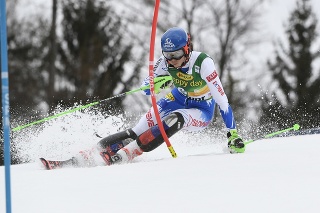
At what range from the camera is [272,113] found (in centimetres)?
2080

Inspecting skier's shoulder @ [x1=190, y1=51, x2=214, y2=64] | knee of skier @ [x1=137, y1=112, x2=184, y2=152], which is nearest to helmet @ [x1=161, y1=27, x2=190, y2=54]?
skier's shoulder @ [x1=190, y1=51, x2=214, y2=64]

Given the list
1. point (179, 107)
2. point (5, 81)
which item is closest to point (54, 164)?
point (179, 107)

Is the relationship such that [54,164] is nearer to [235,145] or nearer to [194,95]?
[194,95]

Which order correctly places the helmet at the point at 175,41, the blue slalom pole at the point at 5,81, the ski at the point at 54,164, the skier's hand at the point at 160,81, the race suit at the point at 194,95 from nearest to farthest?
the blue slalom pole at the point at 5,81 → the ski at the point at 54,164 → the helmet at the point at 175,41 → the race suit at the point at 194,95 → the skier's hand at the point at 160,81

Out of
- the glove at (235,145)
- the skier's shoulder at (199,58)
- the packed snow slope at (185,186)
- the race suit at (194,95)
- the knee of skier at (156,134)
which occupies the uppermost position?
the skier's shoulder at (199,58)

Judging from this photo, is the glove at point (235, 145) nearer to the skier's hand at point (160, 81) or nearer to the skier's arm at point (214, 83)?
the skier's arm at point (214, 83)

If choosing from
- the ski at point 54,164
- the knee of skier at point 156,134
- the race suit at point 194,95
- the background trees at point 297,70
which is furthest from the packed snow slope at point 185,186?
the background trees at point 297,70

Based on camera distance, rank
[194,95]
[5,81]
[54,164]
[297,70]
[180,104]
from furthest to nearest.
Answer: [297,70]
[180,104]
[194,95]
[54,164]
[5,81]

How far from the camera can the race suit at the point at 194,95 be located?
6344 mm

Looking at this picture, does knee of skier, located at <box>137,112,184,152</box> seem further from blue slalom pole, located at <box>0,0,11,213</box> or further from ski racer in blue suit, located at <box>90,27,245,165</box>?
blue slalom pole, located at <box>0,0,11,213</box>

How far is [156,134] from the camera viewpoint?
6285mm

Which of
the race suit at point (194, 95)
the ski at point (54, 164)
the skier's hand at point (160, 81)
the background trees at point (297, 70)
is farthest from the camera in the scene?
the background trees at point (297, 70)

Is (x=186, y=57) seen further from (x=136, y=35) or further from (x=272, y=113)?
(x=136, y=35)

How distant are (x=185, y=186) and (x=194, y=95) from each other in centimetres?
255
